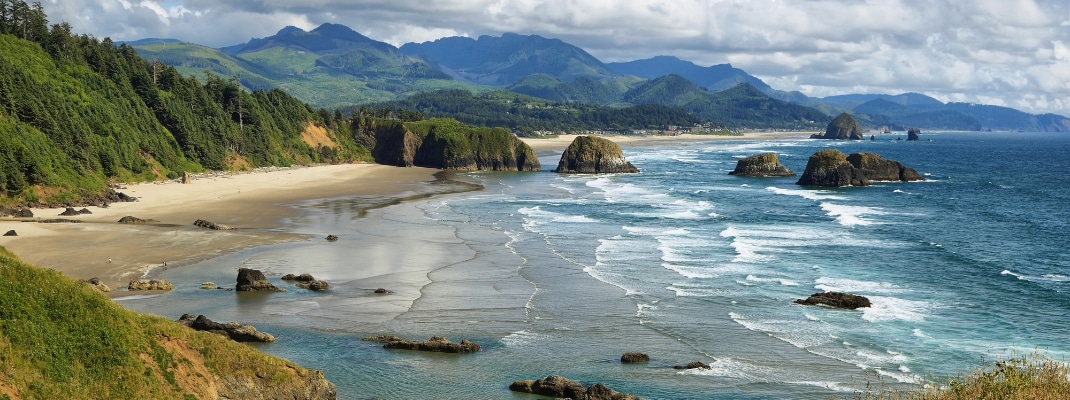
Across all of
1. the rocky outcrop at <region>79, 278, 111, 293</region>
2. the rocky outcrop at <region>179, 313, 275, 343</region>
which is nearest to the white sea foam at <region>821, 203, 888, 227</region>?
the rocky outcrop at <region>179, 313, 275, 343</region>

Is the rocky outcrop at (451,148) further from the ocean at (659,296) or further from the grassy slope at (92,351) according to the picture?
the grassy slope at (92,351)

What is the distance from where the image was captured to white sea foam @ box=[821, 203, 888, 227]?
72250 mm

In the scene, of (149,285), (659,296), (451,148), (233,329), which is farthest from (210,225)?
(451,148)

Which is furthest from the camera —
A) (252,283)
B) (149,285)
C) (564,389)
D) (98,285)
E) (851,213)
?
(851,213)

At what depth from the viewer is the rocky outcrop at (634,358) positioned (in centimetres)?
3203

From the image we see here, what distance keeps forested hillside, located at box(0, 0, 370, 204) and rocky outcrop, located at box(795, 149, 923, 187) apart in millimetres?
72036

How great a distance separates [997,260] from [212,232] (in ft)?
160

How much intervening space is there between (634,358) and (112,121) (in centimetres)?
8169

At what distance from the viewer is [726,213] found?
79.9m

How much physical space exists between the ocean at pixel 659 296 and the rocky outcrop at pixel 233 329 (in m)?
0.46

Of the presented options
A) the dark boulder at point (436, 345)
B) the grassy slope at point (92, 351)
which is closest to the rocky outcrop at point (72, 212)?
the dark boulder at point (436, 345)

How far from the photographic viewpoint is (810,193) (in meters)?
101

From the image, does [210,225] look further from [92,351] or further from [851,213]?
[851,213]

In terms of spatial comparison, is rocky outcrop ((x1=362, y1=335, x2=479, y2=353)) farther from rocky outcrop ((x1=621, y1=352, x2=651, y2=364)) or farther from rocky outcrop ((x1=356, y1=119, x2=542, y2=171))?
rocky outcrop ((x1=356, y1=119, x2=542, y2=171))
